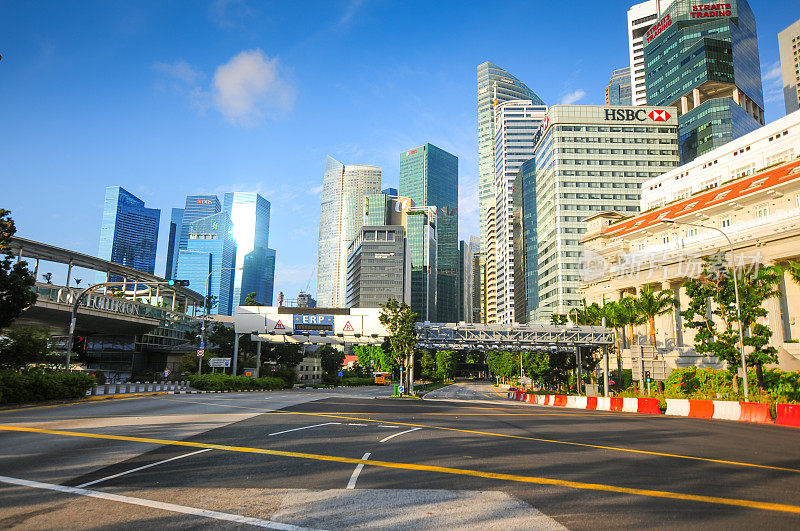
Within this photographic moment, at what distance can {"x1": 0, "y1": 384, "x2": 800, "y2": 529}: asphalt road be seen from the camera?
22.2ft

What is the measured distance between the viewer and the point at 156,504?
24.2 ft

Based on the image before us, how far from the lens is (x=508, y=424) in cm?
1897

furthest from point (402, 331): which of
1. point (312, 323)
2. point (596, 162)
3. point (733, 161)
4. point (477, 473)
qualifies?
point (596, 162)

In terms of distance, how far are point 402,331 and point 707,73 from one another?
144 meters

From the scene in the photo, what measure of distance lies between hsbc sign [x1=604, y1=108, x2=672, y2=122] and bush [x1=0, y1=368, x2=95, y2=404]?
131 m

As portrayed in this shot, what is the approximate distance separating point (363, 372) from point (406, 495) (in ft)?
420

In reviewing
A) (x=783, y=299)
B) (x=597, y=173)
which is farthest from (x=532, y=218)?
(x=783, y=299)

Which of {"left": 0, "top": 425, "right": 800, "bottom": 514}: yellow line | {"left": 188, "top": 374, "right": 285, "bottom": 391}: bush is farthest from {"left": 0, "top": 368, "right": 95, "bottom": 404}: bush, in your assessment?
{"left": 188, "top": 374, "right": 285, "bottom": 391}: bush

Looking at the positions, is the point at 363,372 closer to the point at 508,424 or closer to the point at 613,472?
the point at 508,424

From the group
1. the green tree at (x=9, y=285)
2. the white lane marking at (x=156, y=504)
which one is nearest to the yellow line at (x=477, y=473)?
the white lane marking at (x=156, y=504)

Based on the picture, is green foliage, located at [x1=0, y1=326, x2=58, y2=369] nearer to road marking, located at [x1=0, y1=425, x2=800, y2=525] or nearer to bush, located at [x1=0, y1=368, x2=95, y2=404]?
bush, located at [x1=0, y1=368, x2=95, y2=404]

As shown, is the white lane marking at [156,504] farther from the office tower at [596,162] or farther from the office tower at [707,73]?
the office tower at [707,73]

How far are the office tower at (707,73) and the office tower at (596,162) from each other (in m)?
22.2

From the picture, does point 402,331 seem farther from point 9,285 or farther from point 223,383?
point 9,285
